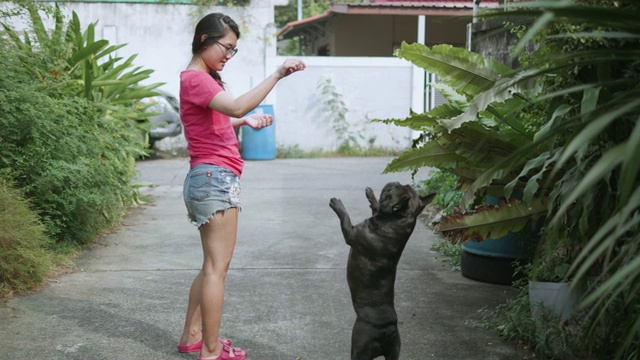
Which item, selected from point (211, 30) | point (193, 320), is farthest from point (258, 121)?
point (193, 320)

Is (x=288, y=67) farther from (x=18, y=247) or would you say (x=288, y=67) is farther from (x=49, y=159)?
(x=49, y=159)

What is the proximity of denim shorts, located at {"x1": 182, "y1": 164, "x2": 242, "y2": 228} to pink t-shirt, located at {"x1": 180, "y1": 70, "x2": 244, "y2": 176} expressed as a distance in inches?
2.0

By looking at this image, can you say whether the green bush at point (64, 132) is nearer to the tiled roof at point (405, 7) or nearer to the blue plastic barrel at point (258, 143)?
the blue plastic barrel at point (258, 143)

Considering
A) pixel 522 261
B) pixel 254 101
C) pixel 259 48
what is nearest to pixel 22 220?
pixel 254 101

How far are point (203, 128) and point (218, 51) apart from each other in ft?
1.35

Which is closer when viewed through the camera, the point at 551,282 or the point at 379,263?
the point at 379,263

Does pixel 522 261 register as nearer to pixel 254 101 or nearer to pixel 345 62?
pixel 254 101

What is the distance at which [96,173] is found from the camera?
750 cm

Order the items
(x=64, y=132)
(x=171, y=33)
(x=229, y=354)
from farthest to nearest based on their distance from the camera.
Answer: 1. (x=171, y=33)
2. (x=64, y=132)
3. (x=229, y=354)

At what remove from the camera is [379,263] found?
3760mm

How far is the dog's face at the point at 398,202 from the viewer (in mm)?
3695

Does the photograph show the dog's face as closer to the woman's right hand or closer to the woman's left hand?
the woman's right hand

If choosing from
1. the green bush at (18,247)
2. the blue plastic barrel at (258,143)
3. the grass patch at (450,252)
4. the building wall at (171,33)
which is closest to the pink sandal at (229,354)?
the green bush at (18,247)

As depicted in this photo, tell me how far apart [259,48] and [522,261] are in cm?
1243
